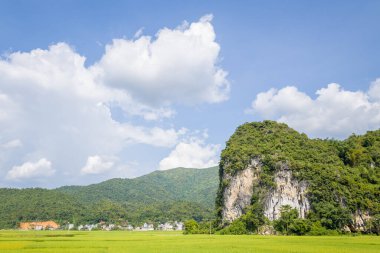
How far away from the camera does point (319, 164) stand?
68625 millimetres

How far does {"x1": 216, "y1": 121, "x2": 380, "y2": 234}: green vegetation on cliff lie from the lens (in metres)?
63.5

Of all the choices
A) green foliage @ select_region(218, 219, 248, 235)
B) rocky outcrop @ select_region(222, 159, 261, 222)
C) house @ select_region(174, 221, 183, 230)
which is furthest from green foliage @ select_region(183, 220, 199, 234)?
house @ select_region(174, 221, 183, 230)

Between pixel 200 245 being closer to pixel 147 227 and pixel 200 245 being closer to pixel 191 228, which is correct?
pixel 191 228

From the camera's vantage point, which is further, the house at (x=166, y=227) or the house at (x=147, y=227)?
the house at (x=166, y=227)

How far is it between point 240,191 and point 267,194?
19.8 ft

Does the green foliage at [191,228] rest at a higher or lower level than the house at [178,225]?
lower

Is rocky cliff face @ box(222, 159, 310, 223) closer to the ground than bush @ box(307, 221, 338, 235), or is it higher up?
higher up

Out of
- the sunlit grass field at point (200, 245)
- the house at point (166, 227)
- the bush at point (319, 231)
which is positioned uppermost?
the house at point (166, 227)

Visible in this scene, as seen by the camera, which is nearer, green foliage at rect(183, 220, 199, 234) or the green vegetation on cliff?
the green vegetation on cliff

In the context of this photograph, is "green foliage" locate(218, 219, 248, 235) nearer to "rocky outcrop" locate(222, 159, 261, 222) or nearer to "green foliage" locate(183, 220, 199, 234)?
"rocky outcrop" locate(222, 159, 261, 222)

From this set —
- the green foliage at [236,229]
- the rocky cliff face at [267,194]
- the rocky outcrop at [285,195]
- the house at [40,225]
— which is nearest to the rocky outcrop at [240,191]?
the rocky cliff face at [267,194]

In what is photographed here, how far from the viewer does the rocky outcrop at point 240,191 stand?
73125 mm

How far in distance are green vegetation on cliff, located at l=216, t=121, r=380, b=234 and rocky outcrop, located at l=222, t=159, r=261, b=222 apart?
118 centimetres

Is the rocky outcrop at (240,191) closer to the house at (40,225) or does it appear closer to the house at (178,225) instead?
the house at (178,225)
